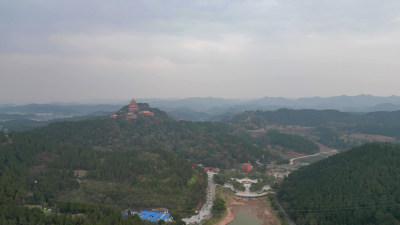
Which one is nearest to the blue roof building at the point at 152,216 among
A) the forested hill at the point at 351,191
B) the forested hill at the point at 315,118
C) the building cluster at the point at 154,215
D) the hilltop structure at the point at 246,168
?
the building cluster at the point at 154,215

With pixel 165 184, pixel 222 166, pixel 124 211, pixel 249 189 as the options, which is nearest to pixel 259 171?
pixel 222 166

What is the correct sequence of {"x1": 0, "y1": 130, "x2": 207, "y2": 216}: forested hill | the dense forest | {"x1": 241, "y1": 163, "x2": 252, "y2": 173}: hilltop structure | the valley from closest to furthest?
the valley, {"x1": 0, "y1": 130, "x2": 207, "y2": 216}: forested hill, {"x1": 241, "y1": 163, "x2": 252, "y2": 173}: hilltop structure, the dense forest

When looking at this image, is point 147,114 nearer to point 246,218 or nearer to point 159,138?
point 159,138

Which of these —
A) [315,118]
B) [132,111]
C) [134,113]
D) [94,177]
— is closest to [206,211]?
[94,177]

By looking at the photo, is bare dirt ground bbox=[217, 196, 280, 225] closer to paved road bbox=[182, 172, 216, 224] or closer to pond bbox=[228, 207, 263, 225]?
pond bbox=[228, 207, 263, 225]

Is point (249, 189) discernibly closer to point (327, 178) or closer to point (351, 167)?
point (327, 178)

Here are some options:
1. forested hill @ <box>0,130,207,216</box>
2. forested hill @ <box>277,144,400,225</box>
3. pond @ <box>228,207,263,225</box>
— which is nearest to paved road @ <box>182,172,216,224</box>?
forested hill @ <box>0,130,207,216</box>
